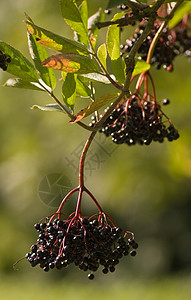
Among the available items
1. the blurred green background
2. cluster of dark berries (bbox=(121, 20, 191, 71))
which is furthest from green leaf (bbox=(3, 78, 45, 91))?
the blurred green background

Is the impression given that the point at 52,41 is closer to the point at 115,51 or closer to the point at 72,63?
the point at 72,63

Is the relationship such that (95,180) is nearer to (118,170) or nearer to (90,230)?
(118,170)

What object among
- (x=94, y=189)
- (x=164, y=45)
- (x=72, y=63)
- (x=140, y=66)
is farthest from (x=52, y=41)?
(x=94, y=189)

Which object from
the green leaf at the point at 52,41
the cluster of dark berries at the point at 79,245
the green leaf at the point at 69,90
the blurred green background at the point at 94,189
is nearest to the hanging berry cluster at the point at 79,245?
the cluster of dark berries at the point at 79,245

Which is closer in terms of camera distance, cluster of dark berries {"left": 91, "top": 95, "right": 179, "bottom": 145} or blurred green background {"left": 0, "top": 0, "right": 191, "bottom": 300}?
cluster of dark berries {"left": 91, "top": 95, "right": 179, "bottom": 145}

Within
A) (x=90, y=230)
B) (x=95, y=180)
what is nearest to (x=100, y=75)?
(x=90, y=230)

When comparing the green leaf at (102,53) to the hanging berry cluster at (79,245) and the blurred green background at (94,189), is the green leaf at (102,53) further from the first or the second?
the blurred green background at (94,189)

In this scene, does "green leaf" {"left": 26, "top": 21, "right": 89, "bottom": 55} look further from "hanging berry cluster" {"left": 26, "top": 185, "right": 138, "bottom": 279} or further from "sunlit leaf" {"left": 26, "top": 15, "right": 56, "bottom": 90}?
"hanging berry cluster" {"left": 26, "top": 185, "right": 138, "bottom": 279}
